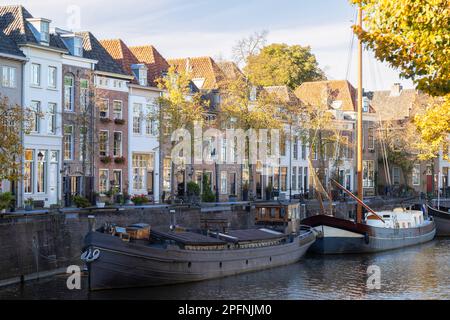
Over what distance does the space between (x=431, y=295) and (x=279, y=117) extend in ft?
93.9

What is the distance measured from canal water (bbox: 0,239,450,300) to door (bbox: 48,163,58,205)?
545 inches

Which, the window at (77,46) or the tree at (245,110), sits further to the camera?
the tree at (245,110)

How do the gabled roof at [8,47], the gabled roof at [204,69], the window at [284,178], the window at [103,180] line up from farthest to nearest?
the window at [284,178]
the gabled roof at [204,69]
the window at [103,180]
the gabled roof at [8,47]

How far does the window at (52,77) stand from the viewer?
156 ft

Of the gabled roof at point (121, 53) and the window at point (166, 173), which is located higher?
the gabled roof at point (121, 53)

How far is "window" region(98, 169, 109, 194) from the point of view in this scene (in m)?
51.9

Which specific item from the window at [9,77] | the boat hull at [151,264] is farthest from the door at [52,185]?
the boat hull at [151,264]

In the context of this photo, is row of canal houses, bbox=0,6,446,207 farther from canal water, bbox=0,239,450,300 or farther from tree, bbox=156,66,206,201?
canal water, bbox=0,239,450,300

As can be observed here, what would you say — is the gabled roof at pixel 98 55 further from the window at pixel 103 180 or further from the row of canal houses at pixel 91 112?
the window at pixel 103 180

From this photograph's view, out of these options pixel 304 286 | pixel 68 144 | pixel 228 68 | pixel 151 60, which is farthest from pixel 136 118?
pixel 304 286

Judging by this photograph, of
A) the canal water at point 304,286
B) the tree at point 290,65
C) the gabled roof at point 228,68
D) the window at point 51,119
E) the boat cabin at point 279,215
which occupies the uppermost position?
the tree at point 290,65

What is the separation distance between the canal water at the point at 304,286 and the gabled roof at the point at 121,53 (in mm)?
21371

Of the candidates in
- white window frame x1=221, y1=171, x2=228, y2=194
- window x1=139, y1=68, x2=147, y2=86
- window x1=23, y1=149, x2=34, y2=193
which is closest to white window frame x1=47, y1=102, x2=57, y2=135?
window x1=23, y1=149, x2=34, y2=193
